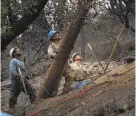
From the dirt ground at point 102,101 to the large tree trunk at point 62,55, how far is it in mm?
821

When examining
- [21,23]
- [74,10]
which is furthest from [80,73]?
[21,23]

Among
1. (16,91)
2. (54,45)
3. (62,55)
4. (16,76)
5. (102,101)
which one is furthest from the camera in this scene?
(54,45)

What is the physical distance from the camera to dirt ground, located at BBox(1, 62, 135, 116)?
5773 millimetres

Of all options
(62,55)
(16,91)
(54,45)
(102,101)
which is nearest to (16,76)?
(16,91)

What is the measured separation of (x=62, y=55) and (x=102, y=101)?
3020 millimetres

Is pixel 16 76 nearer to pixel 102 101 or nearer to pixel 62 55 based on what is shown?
pixel 62 55

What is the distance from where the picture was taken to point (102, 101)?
272 inches

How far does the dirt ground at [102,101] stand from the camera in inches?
227

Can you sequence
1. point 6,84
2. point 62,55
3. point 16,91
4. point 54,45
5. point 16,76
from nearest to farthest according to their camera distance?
1. point 16,76
2. point 16,91
3. point 62,55
4. point 54,45
5. point 6,84

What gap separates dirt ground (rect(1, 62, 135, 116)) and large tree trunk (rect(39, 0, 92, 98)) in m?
0.82

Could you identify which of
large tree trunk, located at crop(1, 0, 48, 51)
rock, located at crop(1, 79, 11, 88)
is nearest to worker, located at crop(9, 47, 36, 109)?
large tree trunk, located at crop(1, 0, 48, 51)

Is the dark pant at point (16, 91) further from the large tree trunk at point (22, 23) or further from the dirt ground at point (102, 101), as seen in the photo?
the large tree trunk at point (22, 23)

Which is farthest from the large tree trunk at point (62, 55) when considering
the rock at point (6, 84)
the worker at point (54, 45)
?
the rock at point (6, 84)

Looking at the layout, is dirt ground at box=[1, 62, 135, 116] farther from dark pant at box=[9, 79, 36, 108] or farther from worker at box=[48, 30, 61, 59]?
worker at box=[48, 30, 61, 59]
